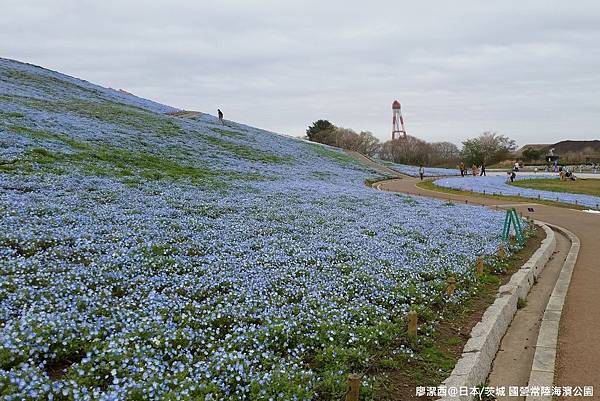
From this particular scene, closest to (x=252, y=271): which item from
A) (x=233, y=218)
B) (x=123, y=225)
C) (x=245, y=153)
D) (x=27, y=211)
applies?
(x=123, y=225)

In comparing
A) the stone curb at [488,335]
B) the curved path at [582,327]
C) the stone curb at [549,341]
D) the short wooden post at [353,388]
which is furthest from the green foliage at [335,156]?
the short wooden post at [353,388]

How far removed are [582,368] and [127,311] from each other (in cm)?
637

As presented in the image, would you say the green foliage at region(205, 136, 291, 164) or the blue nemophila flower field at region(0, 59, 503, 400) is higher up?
the green foliage at region(205, 136, 291, 164)

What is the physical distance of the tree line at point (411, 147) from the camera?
288ft

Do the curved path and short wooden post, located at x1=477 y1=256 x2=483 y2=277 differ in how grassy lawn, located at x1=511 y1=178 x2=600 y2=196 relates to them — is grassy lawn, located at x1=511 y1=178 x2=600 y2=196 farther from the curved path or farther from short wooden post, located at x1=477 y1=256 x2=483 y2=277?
short wooden post, located at x1=477 y1=256 x2=483 y2=277

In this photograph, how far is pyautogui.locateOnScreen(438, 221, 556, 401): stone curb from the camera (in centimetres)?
566

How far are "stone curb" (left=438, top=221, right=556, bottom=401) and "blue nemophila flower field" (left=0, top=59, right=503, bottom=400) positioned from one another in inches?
25.6

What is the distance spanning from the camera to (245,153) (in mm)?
36000

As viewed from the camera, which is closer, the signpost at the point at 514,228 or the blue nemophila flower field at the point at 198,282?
the blue nemophila flower field at the point at 198,282

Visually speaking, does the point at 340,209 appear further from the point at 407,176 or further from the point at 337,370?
the point at 407,176

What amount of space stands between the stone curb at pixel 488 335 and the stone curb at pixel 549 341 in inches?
21.6

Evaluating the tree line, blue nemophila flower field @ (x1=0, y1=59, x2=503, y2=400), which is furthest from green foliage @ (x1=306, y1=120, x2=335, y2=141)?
blue nemophila flower field @ (x1=0, y1=59, x2=503, y2=400)

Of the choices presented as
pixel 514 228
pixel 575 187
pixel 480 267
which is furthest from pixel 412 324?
pixel 575 187

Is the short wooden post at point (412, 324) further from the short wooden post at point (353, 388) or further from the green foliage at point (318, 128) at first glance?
the green foliage at point (318, 128)
